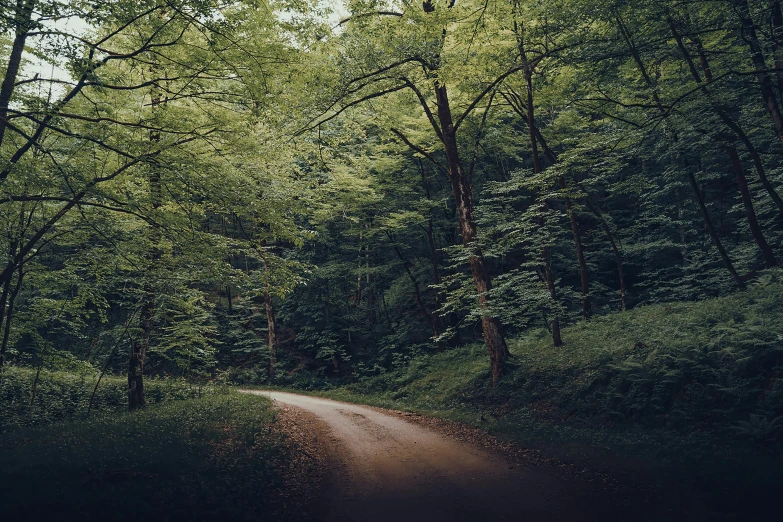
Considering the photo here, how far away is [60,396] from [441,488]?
15.2m

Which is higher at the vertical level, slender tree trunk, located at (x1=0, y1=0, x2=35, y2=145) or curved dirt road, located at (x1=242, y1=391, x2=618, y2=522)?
slender tree trunk, located at (x1=0, y1=0, x2=35, y2=145)

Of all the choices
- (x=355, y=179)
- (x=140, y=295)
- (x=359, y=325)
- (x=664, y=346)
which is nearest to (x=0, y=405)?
(x=140, y=295)

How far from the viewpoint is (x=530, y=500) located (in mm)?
6027

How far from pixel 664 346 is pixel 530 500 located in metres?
6.87

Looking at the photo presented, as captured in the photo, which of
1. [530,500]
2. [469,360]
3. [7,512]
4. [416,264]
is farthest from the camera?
[416,264]

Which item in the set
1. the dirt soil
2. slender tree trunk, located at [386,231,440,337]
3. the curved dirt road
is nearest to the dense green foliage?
the dirt soil

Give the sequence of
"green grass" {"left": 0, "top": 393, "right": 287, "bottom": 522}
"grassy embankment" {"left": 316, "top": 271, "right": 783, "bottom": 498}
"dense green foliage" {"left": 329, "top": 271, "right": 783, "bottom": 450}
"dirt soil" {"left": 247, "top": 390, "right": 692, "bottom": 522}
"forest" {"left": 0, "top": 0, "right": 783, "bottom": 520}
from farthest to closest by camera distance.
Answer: "dense green foliage" {"left": 329, "top": 271, "right": 783, "bottom": 450}
"grassy embankment" {"left": 316, "top": 271, "right": 783, "bottom": 498}
"forest" {"left": 0, "top": 0, "right": 783, "bottom": 520}
"dirt soil" {"left": 247, "top": 390, "right": 692, "bottom": 522}
"green grass" {"left": 0, "top": 393, "right": 287, "bottom": 522}

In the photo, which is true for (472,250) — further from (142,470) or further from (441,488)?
(142,470)

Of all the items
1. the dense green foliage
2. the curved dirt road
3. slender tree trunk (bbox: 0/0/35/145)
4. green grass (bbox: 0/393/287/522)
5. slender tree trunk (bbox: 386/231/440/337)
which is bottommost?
the curved dirt road

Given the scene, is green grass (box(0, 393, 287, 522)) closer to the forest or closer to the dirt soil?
the forest

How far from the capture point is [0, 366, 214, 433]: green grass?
12.9 meters

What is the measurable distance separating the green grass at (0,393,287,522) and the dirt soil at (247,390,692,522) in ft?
2.60

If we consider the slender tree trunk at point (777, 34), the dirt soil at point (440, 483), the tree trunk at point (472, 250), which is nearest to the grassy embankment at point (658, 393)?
the tree trunk at point (472, 250)

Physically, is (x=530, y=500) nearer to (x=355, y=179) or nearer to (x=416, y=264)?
(x=355, y=179)
